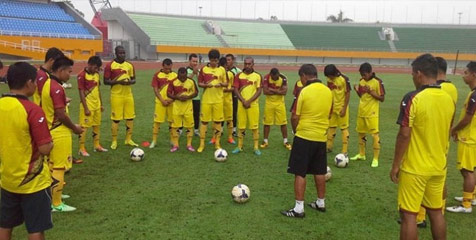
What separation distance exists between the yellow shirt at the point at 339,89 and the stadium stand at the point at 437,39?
190 ft

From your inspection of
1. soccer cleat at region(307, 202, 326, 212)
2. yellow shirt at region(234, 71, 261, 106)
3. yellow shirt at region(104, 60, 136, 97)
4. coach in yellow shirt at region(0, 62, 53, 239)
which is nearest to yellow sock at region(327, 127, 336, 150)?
yellow shirt at region(234, 71, 261, 106)

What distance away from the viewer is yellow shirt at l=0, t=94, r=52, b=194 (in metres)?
3.59

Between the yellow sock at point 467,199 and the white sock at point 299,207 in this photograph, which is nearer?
the white sock at point 299,207

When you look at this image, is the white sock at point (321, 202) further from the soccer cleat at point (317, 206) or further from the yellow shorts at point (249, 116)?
the yellow shorts at point (249, 116)

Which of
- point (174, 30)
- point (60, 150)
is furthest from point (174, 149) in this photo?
point (174, 30)

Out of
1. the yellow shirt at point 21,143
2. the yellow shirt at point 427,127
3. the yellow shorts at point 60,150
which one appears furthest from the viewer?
the yellow shorts at point 60,150

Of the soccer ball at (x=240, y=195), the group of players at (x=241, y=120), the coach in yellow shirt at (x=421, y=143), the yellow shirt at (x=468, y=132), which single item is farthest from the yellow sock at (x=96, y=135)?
the yellow shirt at (x=468, y=132)

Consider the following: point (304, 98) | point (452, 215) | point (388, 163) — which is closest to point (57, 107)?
point (304, 98)

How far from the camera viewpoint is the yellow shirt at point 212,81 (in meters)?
9.02

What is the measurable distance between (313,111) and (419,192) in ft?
6.37

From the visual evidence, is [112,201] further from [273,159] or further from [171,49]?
[171,49]

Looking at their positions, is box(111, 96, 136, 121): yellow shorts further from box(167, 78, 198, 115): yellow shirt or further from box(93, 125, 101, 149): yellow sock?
box(167, 78, 198, 115): yellow shirt

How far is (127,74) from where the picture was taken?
9188mm

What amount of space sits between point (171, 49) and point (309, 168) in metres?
44.4
